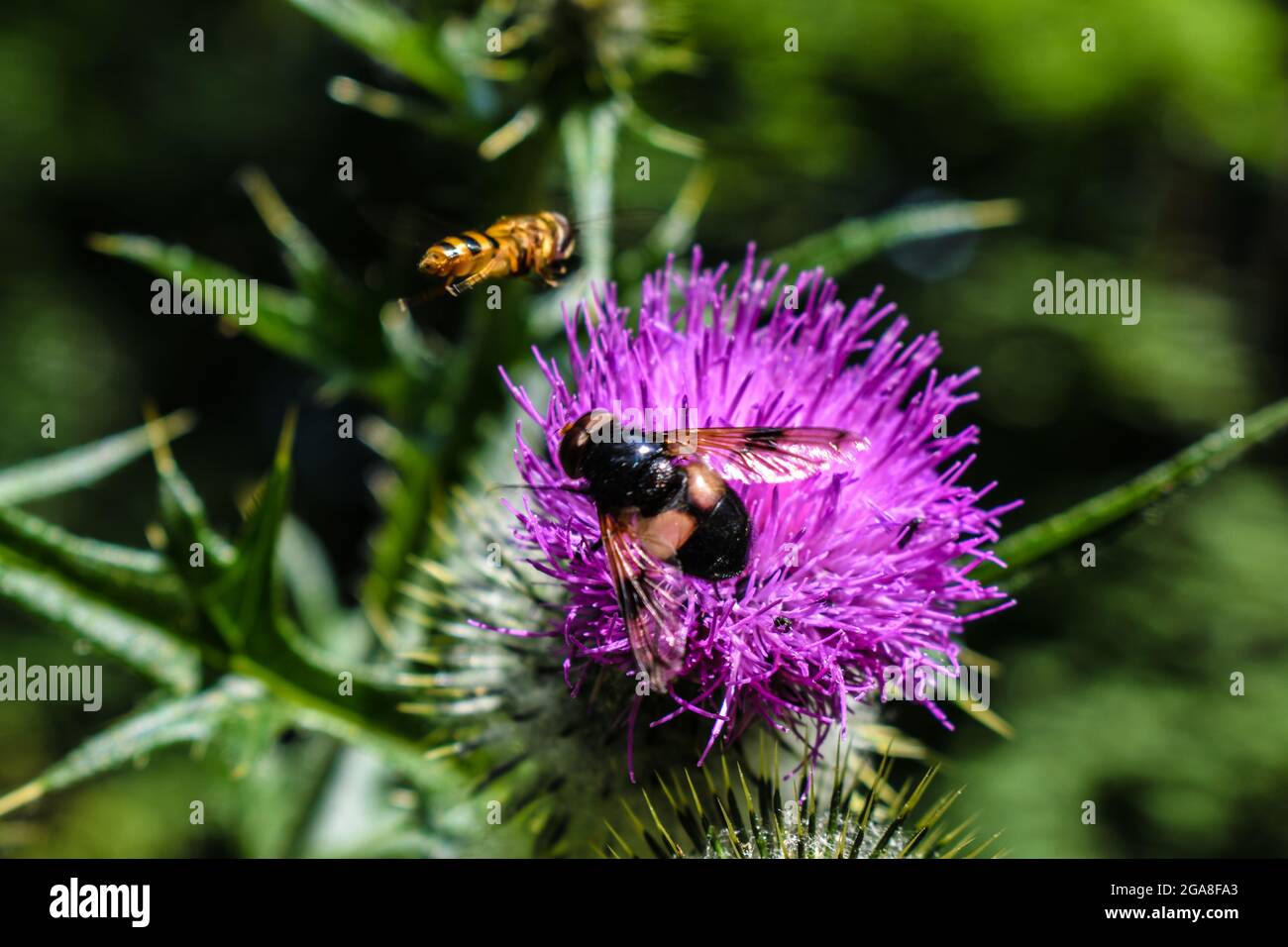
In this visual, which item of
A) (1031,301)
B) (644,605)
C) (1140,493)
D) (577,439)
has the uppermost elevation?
(1031,301)

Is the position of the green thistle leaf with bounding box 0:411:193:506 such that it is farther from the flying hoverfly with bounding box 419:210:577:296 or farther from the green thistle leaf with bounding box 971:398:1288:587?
the green thistle leaf with bounding box 971:398:1288:587

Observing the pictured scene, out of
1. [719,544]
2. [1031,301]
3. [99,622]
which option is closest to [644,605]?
[719,544]

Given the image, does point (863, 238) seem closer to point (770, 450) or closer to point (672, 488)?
point (770, 450)

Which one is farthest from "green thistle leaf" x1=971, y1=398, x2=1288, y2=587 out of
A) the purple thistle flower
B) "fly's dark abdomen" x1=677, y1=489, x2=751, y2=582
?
"fly's dark abdomen" x1=677, y1=489, x2=751, y2=582

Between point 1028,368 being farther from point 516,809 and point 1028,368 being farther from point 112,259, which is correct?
point 112,259
